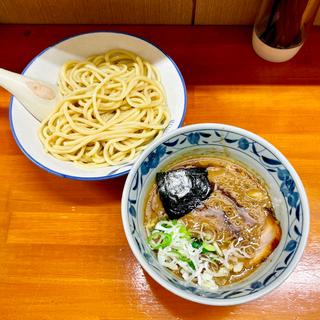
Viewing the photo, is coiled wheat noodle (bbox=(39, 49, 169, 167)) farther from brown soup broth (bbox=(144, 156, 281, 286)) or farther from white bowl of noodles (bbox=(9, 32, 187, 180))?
brown soup broth (bbox=(144, 156, 281, 286))

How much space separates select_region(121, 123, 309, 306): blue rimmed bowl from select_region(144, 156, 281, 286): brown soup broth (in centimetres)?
2

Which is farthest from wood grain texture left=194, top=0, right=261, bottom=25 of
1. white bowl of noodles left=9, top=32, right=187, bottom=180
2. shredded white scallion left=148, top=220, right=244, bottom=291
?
shredded white scallion left=148, top=220, right=244, bottom=291

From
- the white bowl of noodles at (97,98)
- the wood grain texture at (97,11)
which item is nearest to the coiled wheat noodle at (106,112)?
the white bowl of noodles at (97,98)

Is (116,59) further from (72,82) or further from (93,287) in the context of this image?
(93,287)

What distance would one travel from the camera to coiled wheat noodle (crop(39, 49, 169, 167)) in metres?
1.17

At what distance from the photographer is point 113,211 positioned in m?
1.11

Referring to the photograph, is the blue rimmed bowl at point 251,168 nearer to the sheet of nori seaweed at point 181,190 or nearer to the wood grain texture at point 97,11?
the sheet of nori seaweed at point 181,190

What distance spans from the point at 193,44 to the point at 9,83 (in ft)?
2.16

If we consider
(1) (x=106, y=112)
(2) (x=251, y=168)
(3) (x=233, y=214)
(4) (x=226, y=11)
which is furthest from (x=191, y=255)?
(4) (x=226, y=11)

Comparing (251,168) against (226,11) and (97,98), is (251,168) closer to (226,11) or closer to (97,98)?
(97,98)

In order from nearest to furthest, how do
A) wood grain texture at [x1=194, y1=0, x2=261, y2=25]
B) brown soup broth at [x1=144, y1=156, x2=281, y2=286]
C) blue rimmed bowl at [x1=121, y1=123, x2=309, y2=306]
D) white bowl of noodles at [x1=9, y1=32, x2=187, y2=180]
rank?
blue rimmed bowl at [x1=121, y1=123, x2=309, y2=306]
brown soup broth at [x1=144, y1=156, x2=281, y2=286]
white bowl of noodles at [x1=9, y1=32, x2=187, y2=180]
wood grain texture at [x1=194, y1=0, x2=261, y2=25]

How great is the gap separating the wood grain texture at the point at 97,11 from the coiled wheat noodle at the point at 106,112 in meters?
0.19

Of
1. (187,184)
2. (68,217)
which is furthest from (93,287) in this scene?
(187,184)

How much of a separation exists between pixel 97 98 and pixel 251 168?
57 centimetres
